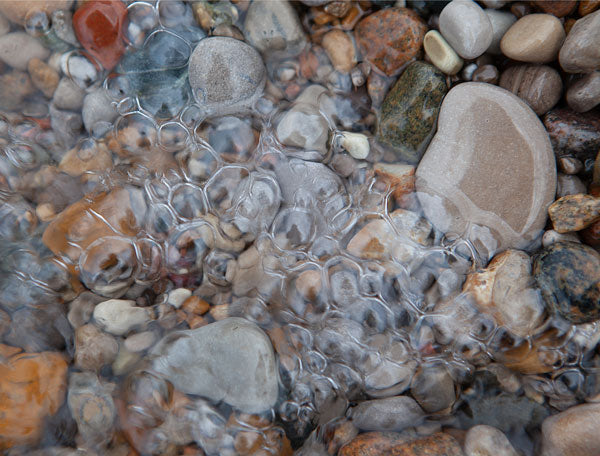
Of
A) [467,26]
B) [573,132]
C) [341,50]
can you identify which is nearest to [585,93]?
[573,132]

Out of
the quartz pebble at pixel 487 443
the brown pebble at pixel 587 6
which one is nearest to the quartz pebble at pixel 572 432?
the quartz pebble at pixel 487 443

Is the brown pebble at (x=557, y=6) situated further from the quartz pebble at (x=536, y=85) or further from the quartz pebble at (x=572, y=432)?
the quartz pebble at (x=572, y=432)

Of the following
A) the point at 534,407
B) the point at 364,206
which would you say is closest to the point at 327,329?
the point at 364,206

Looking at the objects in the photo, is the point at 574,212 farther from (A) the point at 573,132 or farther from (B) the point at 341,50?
(B) the point at 341,50

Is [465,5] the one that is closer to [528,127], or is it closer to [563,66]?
[563,66]

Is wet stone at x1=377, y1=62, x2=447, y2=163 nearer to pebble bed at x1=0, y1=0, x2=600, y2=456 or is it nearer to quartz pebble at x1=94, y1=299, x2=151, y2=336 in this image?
pebble bed at x1=0, y1=0, x2=600, y2=456
